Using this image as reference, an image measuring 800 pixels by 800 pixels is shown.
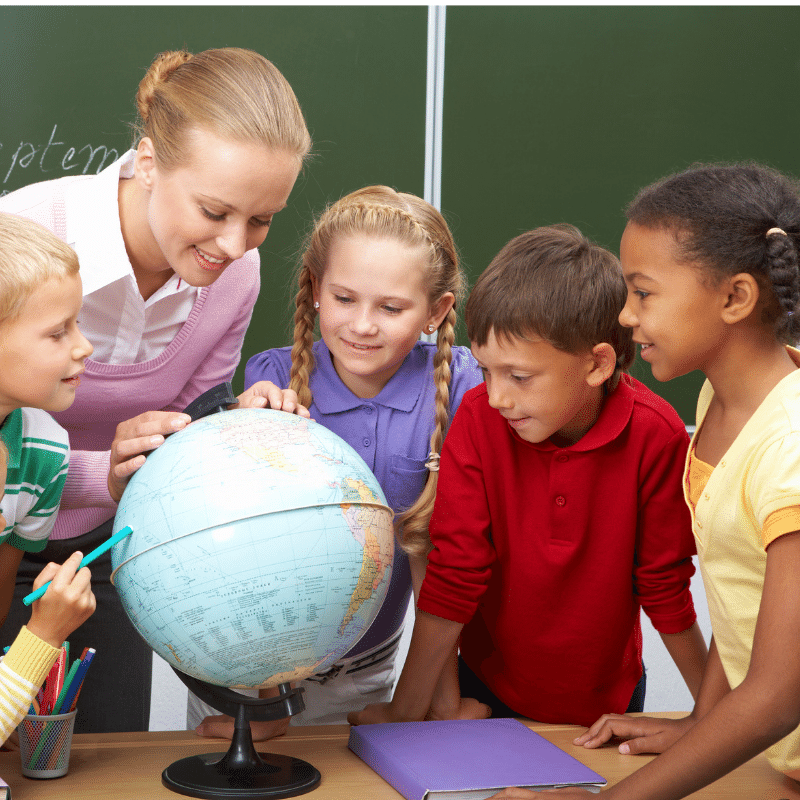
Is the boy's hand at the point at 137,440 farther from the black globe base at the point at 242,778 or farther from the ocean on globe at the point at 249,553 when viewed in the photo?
the black globe base at the point at 242,778

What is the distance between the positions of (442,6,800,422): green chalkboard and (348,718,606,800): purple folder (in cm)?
183

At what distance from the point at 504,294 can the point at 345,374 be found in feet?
1.45

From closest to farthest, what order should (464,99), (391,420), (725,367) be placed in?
1. (725,367)
2. (391,420)
3. (464,99)

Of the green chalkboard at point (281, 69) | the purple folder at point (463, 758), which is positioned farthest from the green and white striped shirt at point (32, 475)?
the green chalkboard at point (281, 69)

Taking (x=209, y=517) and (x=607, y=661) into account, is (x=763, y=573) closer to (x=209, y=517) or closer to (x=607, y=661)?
(x=607, y=661)

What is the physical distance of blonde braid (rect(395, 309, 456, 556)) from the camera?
5.39 ft

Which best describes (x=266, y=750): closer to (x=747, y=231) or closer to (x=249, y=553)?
(x=249, y=553)

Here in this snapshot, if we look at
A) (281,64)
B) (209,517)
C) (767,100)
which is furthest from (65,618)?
(767,100)

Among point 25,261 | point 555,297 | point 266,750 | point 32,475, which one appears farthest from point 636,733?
point 25,261

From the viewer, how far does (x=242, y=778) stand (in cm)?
122

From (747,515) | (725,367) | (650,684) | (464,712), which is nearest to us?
(747,515)

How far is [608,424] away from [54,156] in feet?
6.48

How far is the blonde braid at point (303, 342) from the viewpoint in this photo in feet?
5.79

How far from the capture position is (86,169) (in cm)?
273
